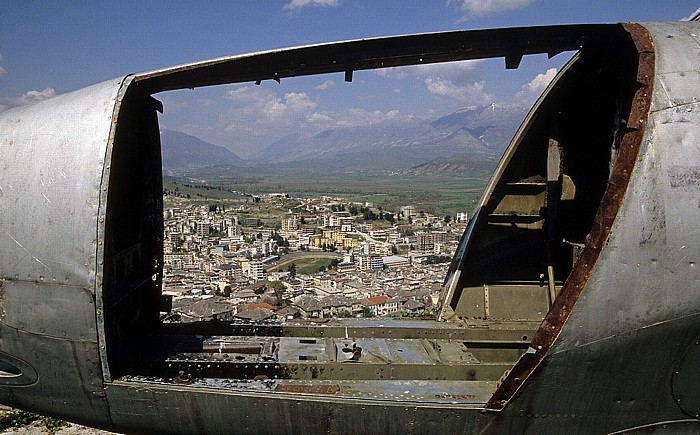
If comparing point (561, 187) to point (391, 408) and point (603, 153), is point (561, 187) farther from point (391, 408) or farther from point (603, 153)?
point (391, 408)

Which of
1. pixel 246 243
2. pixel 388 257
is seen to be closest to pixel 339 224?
pixel 246 243

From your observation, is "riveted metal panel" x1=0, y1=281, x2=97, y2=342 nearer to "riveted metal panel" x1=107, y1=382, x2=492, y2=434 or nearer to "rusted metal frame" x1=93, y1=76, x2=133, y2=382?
"rusted metal frame" x1=93, y1=76, x2=133, y2=382

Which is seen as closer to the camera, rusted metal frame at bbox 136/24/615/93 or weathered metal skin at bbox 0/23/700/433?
weathered metal skin at bbox 0/23/700/433

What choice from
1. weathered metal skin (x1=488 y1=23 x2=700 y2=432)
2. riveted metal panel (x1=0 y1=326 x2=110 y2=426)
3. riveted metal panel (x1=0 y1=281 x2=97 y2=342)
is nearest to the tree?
riveted metal panel (x1=0 y1=326 x2=110 y2=426)

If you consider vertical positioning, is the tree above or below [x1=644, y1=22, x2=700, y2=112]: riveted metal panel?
below

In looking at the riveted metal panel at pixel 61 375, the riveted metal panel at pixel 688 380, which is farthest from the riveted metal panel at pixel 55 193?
the riveted metal panel at pixel 688 380

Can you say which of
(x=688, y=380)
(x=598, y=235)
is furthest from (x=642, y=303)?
(x=688, y=380)

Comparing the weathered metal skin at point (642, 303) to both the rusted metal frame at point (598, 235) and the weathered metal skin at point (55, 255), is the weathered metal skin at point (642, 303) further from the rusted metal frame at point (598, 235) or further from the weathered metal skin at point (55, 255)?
the weathered metal skin at point (55, 255)
